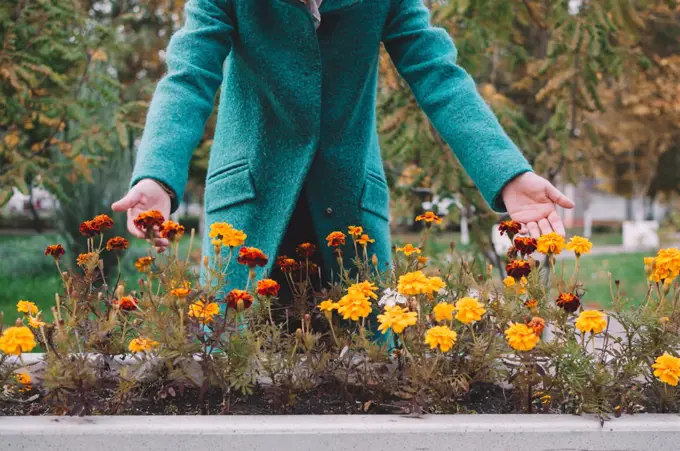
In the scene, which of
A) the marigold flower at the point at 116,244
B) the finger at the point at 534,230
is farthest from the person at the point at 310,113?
the marigold flower at the point at 116,244

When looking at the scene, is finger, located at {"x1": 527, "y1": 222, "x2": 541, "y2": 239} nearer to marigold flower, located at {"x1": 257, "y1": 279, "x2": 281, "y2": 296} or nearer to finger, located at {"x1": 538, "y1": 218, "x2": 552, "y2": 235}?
finger, located at {"x1": 538, "y1": 218, "x2": 552, "y2": 235}

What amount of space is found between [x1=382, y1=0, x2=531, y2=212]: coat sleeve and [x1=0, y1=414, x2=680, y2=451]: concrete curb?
65 cm

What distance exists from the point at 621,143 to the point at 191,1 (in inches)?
616

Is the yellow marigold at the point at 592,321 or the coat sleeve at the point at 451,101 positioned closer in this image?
the yellow marigold at the point at 592,321

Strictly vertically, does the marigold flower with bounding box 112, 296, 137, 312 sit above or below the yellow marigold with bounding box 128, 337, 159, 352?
above

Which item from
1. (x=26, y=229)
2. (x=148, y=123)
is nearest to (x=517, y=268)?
(x=148, y=123)

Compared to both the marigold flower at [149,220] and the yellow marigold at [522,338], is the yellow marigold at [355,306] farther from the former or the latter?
the marigold flower at [149,220]

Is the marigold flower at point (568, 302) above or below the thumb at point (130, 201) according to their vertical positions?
below

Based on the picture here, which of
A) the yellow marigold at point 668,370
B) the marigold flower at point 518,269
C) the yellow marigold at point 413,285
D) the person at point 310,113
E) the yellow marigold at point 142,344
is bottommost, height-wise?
the yellow marigold at point 668,370

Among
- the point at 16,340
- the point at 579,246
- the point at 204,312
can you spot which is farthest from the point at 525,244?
the point at 16,340

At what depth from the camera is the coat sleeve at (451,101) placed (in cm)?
179

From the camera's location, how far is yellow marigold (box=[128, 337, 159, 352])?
1.48 metres

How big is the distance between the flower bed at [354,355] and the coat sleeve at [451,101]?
0.19 m

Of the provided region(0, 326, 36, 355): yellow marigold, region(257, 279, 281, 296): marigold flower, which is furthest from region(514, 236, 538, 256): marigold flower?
region(0, 326, 36, 355): yellow marigold
